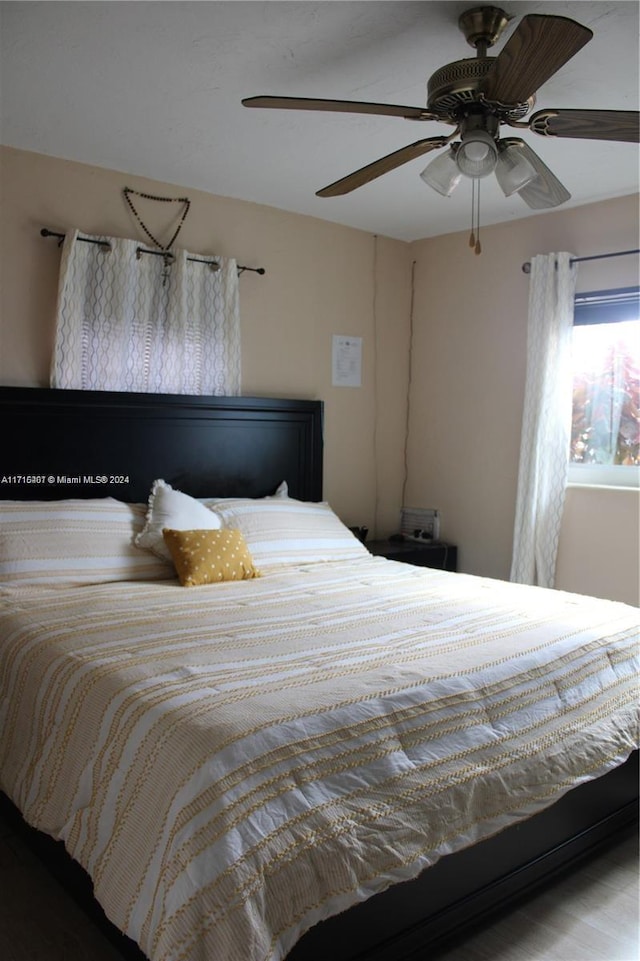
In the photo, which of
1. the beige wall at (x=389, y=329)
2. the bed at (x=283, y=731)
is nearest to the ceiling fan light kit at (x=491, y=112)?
the bed at (x=283, y=731)

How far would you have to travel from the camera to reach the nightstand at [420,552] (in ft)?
13.5

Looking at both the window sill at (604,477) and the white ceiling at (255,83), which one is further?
the window sill at (604,477)

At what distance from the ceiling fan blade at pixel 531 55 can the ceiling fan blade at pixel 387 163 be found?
252 millimetres

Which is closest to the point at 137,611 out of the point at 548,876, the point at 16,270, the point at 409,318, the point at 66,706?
the point at 66,706

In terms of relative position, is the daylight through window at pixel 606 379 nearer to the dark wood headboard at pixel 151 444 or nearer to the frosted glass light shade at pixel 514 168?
the dark wood headboard at pixel 151 444

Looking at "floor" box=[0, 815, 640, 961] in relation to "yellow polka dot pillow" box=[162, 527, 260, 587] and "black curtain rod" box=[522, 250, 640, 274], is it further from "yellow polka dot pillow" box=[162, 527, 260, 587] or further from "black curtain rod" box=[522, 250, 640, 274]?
"black curtain rod" box=[522, 250, 640, 274]

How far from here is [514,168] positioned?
7.29 ft

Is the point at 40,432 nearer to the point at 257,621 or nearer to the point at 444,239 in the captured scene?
the point at 257,621

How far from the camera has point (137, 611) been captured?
2.47 meters

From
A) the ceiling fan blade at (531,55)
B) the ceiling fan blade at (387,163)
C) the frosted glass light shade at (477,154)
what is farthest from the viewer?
the ceiling fan blade at (387,163)

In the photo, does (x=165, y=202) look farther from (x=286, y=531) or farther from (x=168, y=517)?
(x=286, y=531)

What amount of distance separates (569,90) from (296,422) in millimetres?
2091

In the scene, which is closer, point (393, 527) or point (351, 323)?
point (351, 323)

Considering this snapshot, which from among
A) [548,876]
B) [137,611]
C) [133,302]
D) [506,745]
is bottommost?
[548,876]
